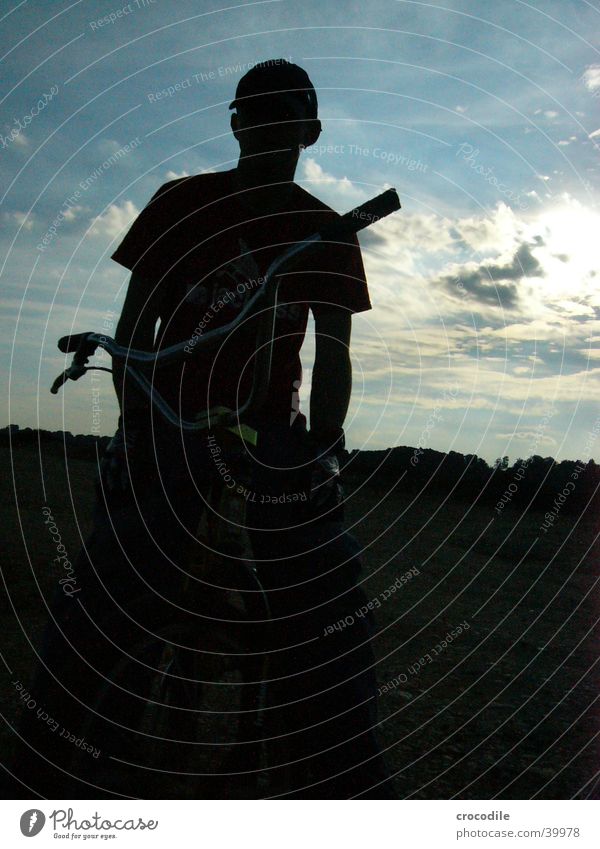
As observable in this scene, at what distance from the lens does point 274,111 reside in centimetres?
288

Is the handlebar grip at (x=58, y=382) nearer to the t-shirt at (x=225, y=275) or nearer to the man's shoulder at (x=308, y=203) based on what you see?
the t-shirt at (x=225, y=275)

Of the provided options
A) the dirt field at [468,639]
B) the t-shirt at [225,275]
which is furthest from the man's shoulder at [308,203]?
the dirt field at [468,639]

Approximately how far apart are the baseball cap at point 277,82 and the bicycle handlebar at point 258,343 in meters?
0.72

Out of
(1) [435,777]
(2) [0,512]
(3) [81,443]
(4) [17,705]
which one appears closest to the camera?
(1) [435,777]

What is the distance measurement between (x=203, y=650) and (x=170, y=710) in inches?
14.5

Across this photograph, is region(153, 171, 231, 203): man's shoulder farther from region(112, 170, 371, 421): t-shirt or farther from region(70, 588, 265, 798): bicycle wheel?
region(70, 588, 265, 798): bicycle wheel

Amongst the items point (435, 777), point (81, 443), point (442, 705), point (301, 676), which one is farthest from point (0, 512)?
point (301, 676)

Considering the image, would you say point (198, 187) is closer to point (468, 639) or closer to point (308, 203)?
point (308, 203)

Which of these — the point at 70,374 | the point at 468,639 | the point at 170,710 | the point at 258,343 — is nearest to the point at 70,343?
the point at 70,374

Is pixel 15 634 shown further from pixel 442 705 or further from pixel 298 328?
pixel 298 328

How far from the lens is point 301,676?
288cm

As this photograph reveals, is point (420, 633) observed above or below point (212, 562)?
below

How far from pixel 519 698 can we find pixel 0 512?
8.30m

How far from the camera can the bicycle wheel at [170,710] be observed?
2713 millimetres
